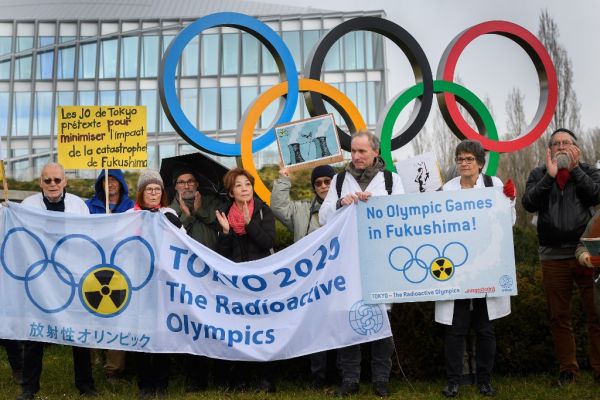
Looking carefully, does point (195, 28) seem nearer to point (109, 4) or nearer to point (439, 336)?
point (439, 336)

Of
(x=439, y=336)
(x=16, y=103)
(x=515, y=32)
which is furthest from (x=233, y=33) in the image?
(x=439, y=336)

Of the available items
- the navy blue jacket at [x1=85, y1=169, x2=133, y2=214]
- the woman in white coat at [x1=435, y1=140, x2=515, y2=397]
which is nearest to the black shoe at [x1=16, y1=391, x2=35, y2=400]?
the navy blue jacket at [x1=85, y1=169, x2=133, y2=214]

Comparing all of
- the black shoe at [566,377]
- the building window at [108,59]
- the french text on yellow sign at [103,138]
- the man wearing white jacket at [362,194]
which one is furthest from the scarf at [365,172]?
the building window at [108,59]

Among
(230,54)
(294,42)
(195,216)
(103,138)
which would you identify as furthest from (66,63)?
(195,216)

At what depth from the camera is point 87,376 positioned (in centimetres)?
733

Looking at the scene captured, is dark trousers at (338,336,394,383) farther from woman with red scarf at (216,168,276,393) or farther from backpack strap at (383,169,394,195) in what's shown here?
backpack strap at (383,169,394,195)

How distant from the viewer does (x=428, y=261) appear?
279 inches

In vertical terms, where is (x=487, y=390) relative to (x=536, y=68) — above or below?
below

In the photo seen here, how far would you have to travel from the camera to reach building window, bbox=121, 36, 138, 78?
4284cm

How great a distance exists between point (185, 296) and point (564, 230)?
3.50 meters

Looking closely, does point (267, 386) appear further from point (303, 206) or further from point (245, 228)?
point (303, 206)

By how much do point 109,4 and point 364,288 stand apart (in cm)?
4386

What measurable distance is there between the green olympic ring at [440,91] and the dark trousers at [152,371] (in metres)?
4.07

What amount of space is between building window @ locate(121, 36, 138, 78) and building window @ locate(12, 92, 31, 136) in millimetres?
5447
